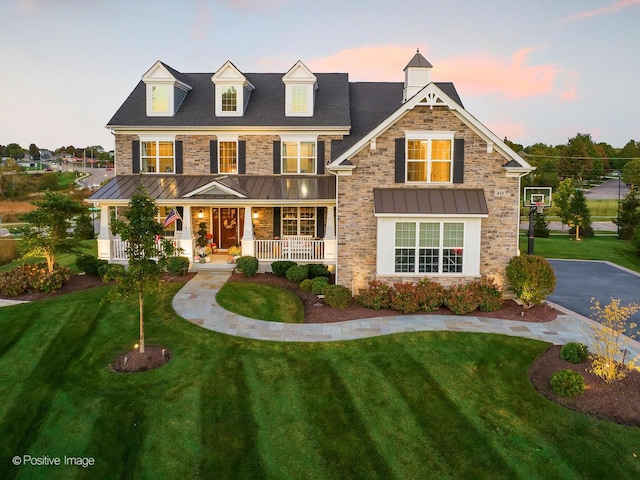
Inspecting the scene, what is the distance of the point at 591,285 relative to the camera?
766 inches

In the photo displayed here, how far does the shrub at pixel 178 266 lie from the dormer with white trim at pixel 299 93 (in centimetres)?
947

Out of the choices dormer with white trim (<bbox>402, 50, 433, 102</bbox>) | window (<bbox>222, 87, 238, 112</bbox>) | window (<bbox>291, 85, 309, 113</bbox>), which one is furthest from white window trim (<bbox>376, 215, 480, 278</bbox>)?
window (<bbox>222, 87, 238, 112</bbox>)

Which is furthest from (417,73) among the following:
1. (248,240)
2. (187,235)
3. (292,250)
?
(187,235)

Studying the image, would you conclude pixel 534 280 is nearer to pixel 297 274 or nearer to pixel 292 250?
pixel 297 274

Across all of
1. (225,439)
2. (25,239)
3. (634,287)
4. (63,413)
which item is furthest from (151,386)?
(634,287)

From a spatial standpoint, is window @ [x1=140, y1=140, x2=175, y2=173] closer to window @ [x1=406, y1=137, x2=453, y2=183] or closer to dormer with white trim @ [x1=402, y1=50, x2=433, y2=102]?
window @ [x1=406, y1=137, x2=453, y2=183]

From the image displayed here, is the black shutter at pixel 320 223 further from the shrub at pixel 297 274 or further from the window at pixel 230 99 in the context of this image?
the window at pixel 230 99

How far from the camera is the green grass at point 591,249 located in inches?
1023

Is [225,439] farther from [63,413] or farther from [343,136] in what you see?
[343,136]

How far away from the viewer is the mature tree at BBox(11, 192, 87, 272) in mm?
16578

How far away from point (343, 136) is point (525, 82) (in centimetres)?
1995

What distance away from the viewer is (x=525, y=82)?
110 feet

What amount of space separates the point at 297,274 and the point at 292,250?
2291 millimetres

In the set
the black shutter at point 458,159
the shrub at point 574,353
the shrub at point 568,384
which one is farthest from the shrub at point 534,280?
the shrub at point 568,384
